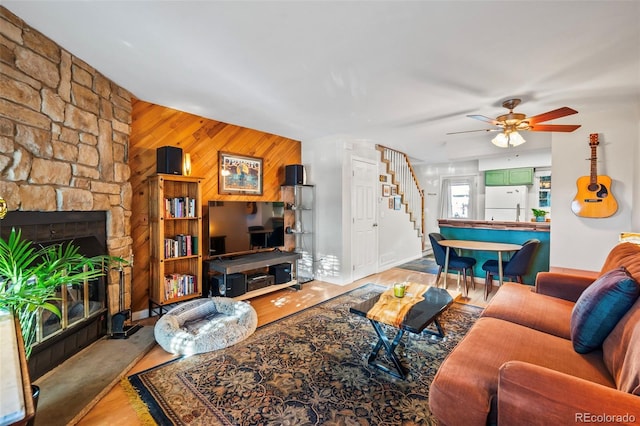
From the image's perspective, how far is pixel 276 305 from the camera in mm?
3541

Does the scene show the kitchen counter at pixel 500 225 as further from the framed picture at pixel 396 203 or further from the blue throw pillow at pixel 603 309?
the blue throw pillow at pixel 603 309

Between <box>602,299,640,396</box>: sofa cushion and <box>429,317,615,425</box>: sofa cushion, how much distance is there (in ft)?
0.25

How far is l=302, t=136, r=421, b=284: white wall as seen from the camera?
450 centimetres

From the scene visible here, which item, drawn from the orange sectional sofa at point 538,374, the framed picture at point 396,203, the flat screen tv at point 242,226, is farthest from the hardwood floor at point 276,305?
the orange sectional sofa at point 538,374

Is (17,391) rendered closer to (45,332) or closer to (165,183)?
(45,332)

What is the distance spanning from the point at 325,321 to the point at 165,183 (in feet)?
7.68

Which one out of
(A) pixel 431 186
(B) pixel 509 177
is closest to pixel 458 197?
(A) pixel 431 186

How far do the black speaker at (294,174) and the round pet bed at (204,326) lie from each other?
2.07 meters

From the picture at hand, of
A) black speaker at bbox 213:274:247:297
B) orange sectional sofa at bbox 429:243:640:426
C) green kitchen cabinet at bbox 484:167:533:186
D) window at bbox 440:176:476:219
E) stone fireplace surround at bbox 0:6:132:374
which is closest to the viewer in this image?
orange sectional sofa at bbox 429:243:640:426

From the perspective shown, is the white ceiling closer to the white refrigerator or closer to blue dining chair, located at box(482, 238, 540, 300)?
blue dining chair, located at box(482, 238, 540, 300)

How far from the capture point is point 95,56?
87.1 inches

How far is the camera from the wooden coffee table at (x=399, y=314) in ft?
6.68

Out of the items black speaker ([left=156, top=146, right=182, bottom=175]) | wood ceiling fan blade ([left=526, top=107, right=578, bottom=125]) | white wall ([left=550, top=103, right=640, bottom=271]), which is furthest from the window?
black speaker ([left=156, top=146, right=182, bottom=175])

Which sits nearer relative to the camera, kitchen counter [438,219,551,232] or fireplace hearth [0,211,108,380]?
fireplace hearth [0,211,108,380]
